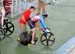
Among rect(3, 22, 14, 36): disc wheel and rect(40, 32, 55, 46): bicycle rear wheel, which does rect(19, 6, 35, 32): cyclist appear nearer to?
rect(40, 32, 55, 46): bicycle rear wheel

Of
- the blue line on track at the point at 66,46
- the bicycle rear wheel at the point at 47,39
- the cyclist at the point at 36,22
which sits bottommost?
the blue line on track at the point at 66,46

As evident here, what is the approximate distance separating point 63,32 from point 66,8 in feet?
19.5

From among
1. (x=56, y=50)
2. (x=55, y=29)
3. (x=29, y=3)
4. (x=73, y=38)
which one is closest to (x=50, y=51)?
(x=56, y=50)

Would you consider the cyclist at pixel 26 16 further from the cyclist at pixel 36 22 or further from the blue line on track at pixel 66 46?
the blue line on track at pixel 66 46

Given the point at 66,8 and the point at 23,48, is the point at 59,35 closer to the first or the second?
the point at 23,48

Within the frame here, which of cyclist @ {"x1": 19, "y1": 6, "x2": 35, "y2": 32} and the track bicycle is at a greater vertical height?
cyclist @ {"x1": 19, "y1": 6, "x2": 35, "y2": 32}

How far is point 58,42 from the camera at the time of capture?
1277cm

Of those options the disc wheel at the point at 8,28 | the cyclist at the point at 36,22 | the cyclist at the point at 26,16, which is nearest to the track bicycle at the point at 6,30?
the disc wheel at the point at 8,28

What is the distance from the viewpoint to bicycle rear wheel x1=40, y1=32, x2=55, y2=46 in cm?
1204

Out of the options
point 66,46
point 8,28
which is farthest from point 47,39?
point 8,28

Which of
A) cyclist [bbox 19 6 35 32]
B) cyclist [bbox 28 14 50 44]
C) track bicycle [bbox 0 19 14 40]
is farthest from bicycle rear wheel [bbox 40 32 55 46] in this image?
track bicycle [bbox 0 19 14 40]

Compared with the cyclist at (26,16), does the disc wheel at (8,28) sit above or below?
below

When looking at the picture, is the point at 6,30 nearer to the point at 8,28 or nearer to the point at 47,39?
the point at 8,28

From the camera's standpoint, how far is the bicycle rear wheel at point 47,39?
12039mm
